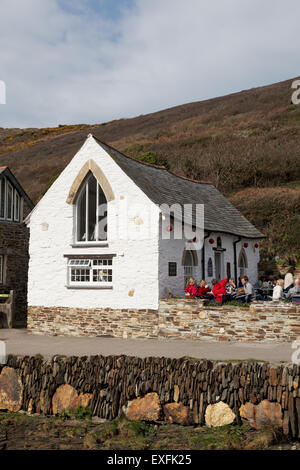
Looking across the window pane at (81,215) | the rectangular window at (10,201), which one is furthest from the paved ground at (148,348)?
the rectangular window at (10,201)

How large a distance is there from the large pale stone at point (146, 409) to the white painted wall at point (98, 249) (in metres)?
5.43

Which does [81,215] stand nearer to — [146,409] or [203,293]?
[203,293]

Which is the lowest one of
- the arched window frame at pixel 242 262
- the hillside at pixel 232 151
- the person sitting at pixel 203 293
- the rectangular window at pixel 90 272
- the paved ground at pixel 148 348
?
the paved ground at pixel 148 348

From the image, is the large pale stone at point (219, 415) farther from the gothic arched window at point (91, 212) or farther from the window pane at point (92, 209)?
the window pane at point (92, 209)

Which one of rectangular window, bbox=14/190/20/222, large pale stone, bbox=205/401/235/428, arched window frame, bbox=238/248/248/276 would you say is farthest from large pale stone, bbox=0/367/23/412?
arched window frame, bbox=238/248/248/276

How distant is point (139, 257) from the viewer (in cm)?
1530

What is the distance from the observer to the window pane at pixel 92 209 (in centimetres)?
1648

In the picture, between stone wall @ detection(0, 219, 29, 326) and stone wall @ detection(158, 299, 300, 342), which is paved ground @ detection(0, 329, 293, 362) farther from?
A: stone wall @ detection(0, 219, 29, 326)

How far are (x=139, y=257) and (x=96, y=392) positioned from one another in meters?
6.02

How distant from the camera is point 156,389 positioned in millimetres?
9531

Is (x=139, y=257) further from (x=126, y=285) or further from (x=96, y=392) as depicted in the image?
(x=96, y=392)

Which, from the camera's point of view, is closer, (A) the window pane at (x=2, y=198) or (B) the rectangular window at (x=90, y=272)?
(B) the rectangular window at (x=90, y=272)

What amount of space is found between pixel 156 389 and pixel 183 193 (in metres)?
11.1

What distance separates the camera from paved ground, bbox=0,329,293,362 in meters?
10.9
